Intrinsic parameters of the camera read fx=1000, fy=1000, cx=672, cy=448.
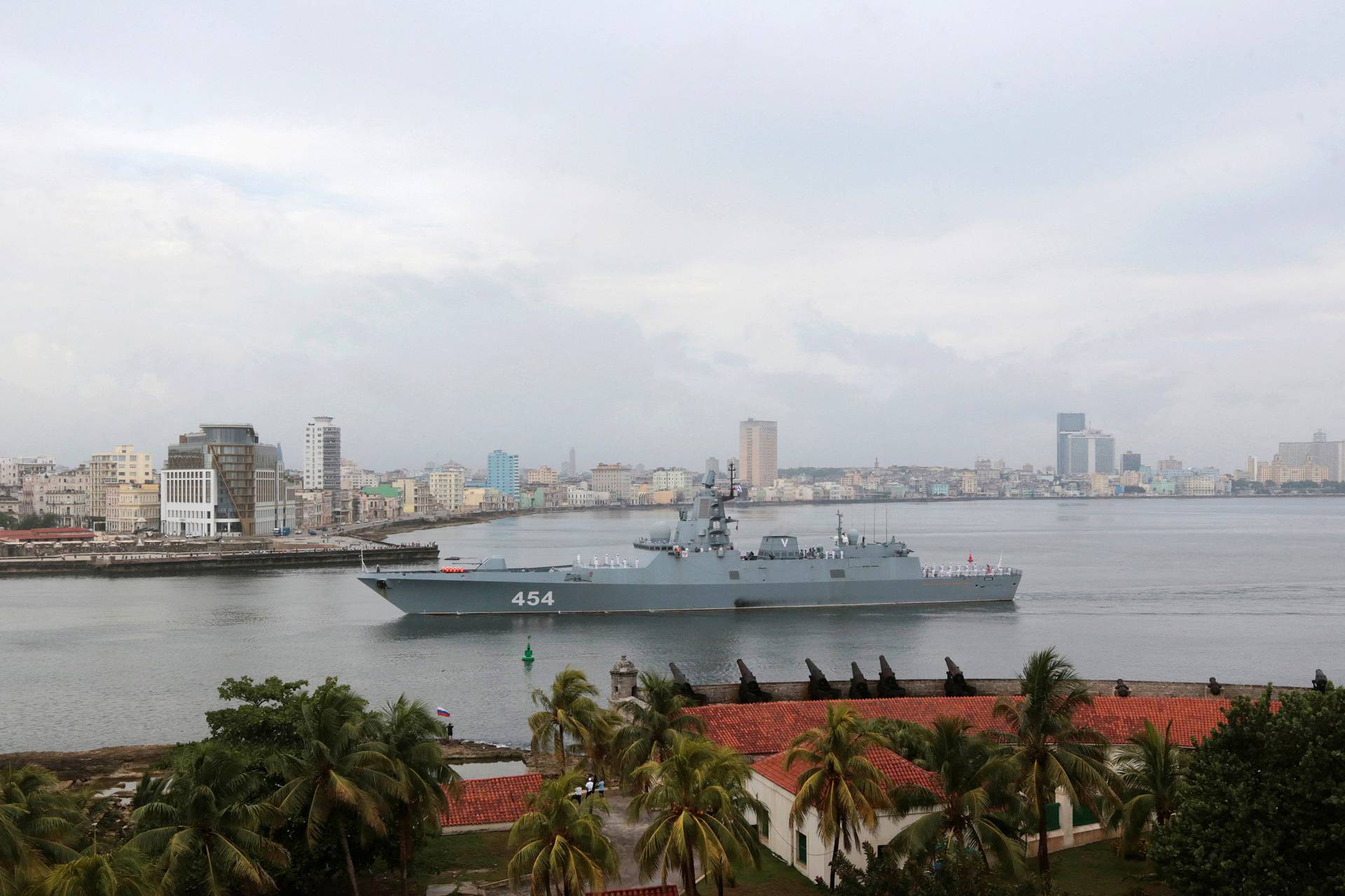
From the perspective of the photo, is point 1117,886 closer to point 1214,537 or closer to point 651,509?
point 1214,537

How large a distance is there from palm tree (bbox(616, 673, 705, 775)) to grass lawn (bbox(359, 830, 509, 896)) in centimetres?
179

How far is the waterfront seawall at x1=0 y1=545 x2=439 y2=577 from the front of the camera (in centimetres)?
5228

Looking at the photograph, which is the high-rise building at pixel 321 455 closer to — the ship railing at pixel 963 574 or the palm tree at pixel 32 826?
the ship railing at pixel 963 574

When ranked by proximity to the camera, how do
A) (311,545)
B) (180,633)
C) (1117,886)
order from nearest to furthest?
(1117,886)
(180,633)
(311,545)

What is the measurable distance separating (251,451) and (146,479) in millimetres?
22575

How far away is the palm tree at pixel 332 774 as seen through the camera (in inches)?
353

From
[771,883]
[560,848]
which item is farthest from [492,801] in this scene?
[560,848]

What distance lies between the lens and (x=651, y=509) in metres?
168

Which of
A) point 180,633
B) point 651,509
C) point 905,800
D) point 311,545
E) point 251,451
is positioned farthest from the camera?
point 651,509

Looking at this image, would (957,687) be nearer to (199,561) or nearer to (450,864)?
(450,864)

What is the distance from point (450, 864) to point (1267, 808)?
7918 millimetres

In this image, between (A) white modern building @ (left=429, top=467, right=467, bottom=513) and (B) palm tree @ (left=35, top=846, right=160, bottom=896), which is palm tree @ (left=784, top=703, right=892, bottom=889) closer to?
(B) palm tree @ (left=35, top=846, right=160, bottom=896)

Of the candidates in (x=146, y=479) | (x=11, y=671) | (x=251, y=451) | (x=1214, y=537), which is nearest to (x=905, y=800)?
(x=11, y=671)

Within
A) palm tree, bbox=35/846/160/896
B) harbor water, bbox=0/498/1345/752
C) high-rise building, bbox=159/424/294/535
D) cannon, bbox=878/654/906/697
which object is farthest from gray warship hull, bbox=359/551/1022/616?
high-rise building, bbox=159/424/294/535
